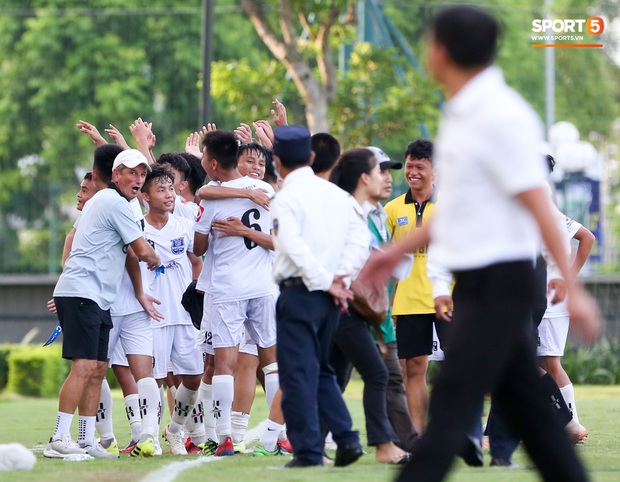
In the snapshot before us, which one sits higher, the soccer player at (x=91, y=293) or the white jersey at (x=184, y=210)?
the white jersey at (x=184, y=210)

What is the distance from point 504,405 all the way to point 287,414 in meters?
2.10

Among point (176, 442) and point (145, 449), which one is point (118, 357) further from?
point (145, 449)

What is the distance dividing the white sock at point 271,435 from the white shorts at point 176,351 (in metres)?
1.23

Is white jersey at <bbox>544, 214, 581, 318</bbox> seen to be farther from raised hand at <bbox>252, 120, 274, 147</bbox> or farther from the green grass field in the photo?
raised hand at <bbox>252, 120, 274, 147</bbox>

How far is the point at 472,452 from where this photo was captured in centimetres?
700

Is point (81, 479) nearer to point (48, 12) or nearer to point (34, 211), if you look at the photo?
point (34, 211)

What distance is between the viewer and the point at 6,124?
38688 millimetres

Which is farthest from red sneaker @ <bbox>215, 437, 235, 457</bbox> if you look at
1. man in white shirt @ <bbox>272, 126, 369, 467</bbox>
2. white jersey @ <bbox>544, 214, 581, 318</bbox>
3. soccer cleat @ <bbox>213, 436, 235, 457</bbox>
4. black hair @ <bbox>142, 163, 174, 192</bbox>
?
white jersey @ <bbox>544, 214, 581, 318</bbox>

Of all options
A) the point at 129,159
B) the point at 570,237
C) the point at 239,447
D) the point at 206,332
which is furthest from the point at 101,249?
the point at 570,237

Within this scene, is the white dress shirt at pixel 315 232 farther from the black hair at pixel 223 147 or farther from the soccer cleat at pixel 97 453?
the soccer cleat at pixel 97 453

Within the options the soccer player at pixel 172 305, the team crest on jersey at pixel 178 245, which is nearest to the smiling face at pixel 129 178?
the soccer player at pixel 172 305

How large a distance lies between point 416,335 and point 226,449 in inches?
62.0

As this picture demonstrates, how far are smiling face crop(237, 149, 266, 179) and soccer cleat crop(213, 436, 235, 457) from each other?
6.74 ft

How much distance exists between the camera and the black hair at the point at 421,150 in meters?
9.16
